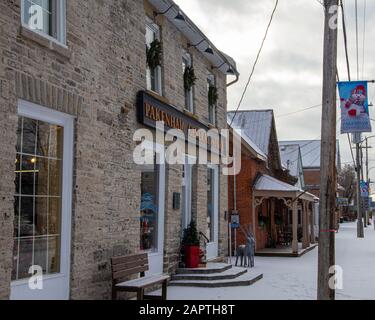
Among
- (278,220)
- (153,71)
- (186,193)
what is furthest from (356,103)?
(278,220)

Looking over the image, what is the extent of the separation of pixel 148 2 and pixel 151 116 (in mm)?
2595

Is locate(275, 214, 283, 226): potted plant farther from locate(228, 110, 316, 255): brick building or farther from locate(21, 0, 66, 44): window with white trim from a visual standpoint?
locate(21, 0, 66, 44): window with white trim

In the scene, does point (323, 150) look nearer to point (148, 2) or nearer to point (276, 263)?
point (148, 2)

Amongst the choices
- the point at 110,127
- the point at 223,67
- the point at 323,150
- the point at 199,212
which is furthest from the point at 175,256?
the point at 223,67

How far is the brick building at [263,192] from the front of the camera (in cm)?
2202

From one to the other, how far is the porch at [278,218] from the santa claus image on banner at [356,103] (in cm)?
968

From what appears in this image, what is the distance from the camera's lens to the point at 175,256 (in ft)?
43.5

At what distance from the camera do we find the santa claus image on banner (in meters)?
11.9

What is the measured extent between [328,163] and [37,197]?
4442 mm

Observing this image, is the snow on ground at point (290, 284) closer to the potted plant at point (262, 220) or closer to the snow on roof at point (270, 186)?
the snow on roof at point (270, 186)

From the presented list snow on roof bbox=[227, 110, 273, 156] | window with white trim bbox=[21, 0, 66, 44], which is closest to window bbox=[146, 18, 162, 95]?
window with white trim bbox=[21, 0, 66, 44]

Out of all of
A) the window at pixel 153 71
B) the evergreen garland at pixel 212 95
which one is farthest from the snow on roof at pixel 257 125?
the window at pixel 153 71

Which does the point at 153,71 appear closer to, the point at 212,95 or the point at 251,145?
the point at 212,95

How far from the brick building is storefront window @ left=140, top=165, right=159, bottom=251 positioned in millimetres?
6356
